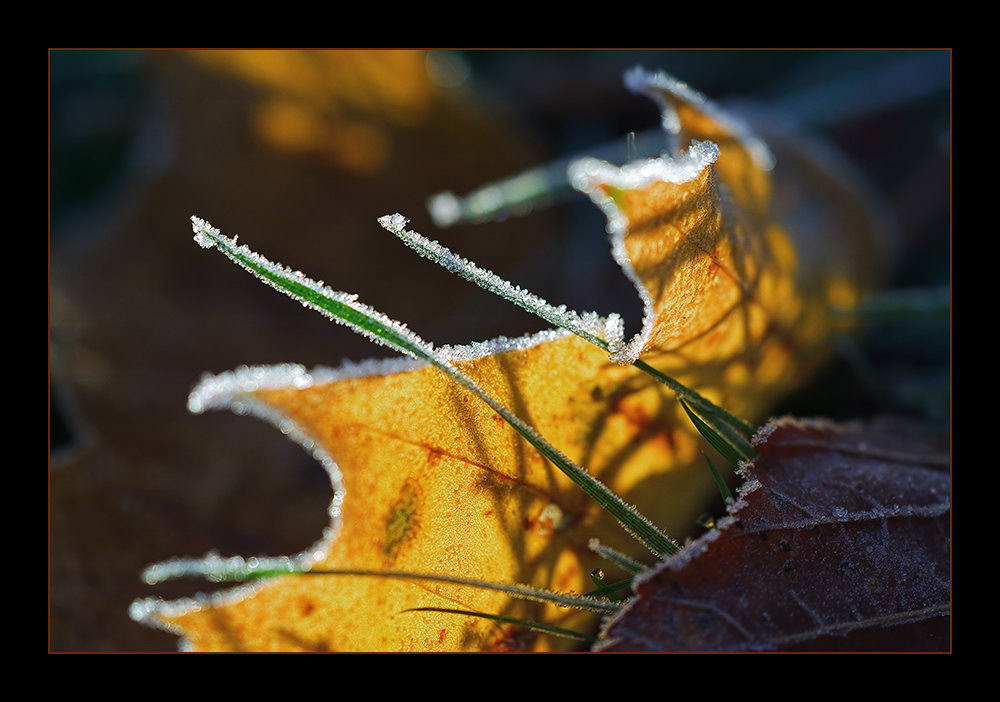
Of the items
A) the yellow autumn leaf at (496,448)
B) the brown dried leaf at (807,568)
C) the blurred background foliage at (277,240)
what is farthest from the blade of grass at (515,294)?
the blurred background foliage at (277,240)

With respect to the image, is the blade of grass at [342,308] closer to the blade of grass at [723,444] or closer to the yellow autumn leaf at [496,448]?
the yellow autumn leaf at [496,448]

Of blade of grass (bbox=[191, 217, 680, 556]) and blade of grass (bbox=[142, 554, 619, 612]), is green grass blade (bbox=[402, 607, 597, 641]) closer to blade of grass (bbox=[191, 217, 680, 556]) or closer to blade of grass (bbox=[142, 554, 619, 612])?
blade of grass (bbox=[142, 554, 619, 612])

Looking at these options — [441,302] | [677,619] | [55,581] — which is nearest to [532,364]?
[677,619]

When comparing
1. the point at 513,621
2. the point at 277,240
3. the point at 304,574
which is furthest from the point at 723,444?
the point at 277,240

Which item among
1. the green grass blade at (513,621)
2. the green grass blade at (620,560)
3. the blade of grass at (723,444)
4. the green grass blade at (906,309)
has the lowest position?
the green grass blade at (513,621)

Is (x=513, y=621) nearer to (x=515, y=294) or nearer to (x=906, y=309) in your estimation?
(x=515, y=294)
